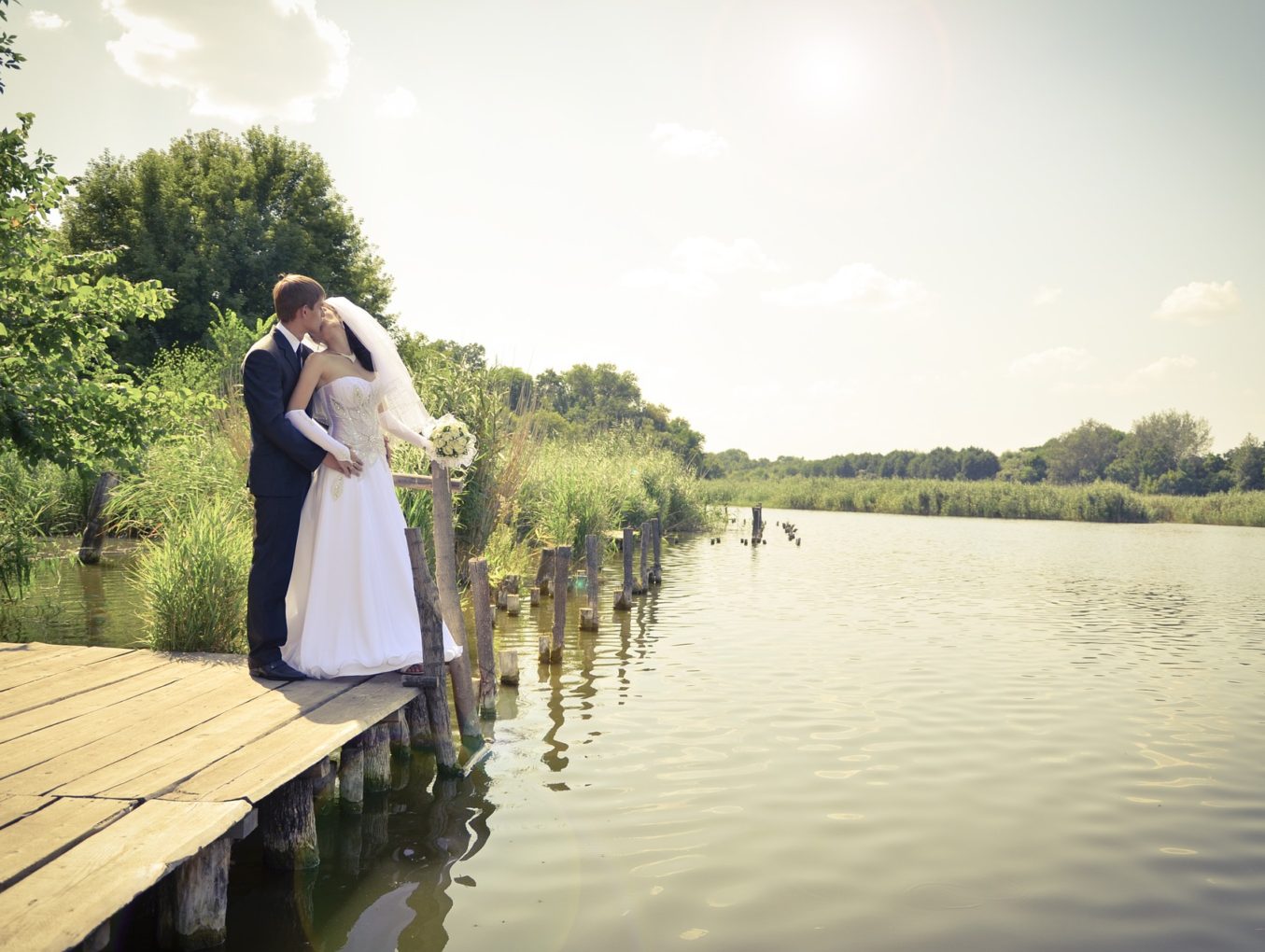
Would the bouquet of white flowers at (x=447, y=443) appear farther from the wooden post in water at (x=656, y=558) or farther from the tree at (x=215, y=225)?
the tree at (x=215, y=225)

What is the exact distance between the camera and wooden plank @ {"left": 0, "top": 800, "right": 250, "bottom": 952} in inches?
95.7

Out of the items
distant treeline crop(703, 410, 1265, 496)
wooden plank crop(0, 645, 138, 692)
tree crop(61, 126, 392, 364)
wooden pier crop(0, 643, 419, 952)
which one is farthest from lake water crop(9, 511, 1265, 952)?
distant treeline crop(703, 410, 1265, 496)

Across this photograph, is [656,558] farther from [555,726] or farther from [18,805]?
[18,805]

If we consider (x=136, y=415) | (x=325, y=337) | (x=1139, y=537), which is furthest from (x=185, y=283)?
(x=1139, y=537)

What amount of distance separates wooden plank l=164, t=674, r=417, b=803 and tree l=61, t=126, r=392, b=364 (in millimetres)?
27781

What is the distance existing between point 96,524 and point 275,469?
10.9 m

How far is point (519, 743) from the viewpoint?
674 cm

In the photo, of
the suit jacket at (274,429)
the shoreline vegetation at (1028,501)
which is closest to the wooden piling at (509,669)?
the suit jacket at (274,429)

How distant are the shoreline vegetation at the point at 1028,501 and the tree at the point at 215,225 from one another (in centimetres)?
2100

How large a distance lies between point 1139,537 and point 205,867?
3747 cm

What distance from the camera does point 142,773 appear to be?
3562 mm

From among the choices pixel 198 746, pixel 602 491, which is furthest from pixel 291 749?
pixel 602 491

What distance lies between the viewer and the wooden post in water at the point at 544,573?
43.8 ft

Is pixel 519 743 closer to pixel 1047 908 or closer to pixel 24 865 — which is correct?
pixel 1047 908
